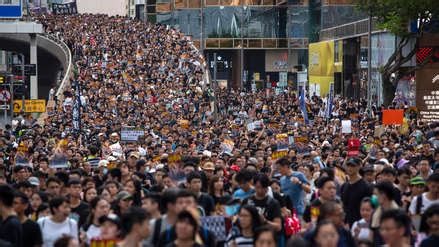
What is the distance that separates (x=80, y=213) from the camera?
13.9 metres

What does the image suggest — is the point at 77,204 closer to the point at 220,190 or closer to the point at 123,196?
the point at 123,196

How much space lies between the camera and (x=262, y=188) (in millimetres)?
13492

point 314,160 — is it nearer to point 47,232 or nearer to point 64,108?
point 47,232

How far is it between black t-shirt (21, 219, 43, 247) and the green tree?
3386 centimetres

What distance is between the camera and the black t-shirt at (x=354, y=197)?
1446cm

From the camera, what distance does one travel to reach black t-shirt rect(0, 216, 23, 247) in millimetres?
11828

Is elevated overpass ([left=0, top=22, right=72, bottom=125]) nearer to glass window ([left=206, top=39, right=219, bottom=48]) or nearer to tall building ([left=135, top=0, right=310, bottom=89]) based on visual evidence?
glass window ([left=206, top=39, right=219, bottom=48])

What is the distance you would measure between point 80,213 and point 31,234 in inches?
73.0

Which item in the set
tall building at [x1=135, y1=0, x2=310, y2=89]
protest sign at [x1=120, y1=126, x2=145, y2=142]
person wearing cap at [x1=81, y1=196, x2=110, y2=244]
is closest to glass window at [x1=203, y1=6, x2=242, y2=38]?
tall building at [x1=135, y1=0, x2=310, y2=89]

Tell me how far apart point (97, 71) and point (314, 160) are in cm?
4123

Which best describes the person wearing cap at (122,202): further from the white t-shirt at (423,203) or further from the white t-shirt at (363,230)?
the white t-shirt at (423,203)

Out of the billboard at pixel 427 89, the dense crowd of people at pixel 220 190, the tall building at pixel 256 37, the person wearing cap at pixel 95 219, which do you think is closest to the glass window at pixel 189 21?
the tall building at pixel 256 37

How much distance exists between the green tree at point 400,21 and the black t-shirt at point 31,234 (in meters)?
33.9

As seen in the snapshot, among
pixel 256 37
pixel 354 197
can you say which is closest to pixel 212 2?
pixel 256 37
